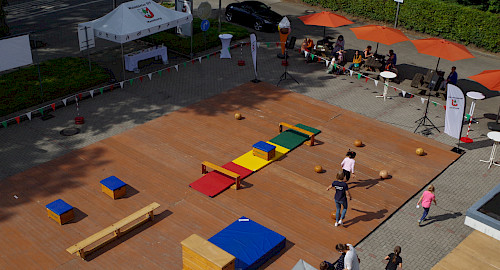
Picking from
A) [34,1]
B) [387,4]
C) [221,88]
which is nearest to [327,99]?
[221,88]

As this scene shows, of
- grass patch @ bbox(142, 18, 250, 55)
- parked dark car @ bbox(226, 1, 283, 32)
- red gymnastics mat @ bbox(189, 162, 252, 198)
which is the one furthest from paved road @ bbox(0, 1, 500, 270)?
red gymnastics mat @ bbox(189, 162, 252, 198)

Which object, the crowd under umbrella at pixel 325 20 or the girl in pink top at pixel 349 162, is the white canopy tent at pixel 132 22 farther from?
the girl in pink top at pixel 349 162

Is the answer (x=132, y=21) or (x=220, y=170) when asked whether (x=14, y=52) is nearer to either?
(x=132, y=21)

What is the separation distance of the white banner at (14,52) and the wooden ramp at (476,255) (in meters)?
18.6

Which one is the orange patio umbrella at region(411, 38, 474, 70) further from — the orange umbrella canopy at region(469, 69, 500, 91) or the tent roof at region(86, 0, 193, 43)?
the tent roof at region(86, 0, 193, 43)

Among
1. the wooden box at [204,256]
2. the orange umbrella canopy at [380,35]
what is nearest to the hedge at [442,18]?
the orange umbrella canopy at [380,35]

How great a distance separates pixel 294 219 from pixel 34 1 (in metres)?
31.7

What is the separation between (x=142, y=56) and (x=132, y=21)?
228cm

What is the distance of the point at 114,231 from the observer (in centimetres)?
1462

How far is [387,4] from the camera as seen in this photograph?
34562mm

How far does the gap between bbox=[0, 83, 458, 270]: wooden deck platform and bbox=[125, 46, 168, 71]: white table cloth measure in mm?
5553

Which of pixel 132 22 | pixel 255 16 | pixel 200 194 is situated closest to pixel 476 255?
pixel 200 194

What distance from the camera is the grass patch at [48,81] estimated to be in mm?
22188

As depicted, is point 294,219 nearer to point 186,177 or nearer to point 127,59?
point 186,177
